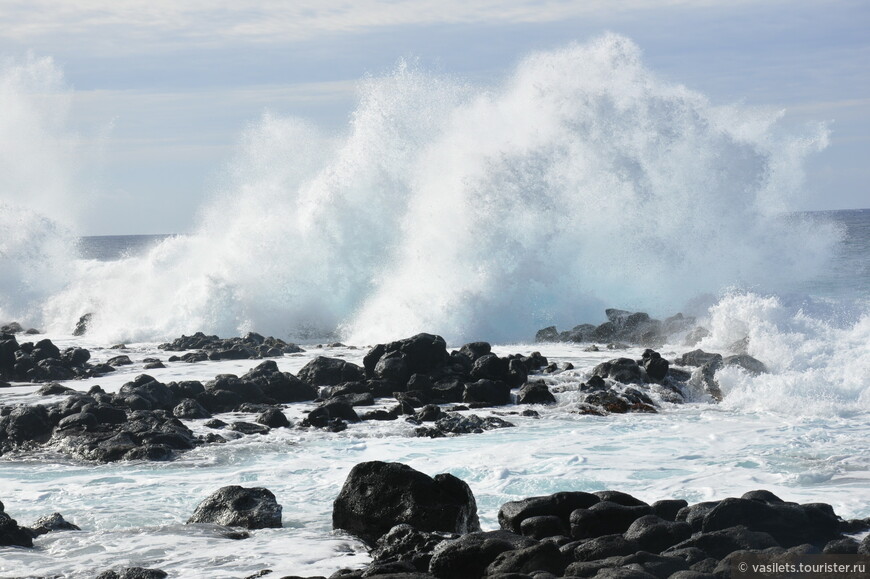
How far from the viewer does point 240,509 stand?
905 cm

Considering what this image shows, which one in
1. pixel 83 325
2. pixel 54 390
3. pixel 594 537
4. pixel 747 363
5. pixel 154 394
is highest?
pixel 83 325

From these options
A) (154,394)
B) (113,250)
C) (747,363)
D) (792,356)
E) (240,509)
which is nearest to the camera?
(240,509)

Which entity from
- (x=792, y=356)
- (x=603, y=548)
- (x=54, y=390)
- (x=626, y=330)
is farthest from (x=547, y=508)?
(x=626, y=330)

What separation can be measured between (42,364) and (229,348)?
442cm

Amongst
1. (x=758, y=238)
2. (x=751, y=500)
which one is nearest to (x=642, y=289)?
(x=758, y=238)

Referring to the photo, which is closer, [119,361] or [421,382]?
[421,382]

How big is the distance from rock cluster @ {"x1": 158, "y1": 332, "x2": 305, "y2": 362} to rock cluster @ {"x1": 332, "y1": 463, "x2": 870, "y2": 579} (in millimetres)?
13863

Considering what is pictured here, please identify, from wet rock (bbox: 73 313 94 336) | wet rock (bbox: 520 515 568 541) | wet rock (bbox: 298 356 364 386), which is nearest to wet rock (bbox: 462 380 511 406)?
wet rock (bbox: 298 356 364 386)

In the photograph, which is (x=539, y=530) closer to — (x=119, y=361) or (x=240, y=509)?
(x=240, y=509)

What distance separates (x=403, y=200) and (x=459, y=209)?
3.66 metres

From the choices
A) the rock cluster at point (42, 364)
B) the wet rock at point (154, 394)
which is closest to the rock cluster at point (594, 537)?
the wet rock at point (154, 394)

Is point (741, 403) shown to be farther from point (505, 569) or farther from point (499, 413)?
point (505, 569)

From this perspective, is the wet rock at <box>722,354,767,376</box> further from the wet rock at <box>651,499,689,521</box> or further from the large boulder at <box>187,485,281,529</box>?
the large boulder at <box>187,485,281,529</box>

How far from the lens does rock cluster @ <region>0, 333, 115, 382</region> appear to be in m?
20.0
